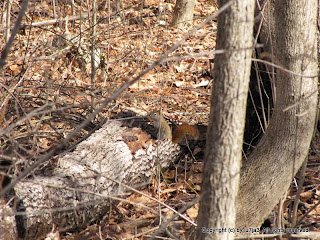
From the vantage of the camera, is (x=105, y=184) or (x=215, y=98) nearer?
(x=215, y=98)

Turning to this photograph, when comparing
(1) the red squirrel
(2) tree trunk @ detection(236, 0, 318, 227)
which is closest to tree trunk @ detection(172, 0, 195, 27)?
(1) the red squirrel

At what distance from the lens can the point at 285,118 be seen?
2943 mm

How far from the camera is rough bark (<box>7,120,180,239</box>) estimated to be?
3064 mm

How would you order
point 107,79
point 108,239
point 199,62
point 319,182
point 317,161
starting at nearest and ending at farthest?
point 108,239, point 319,182, point 317,161, point 107,79, point 199,62

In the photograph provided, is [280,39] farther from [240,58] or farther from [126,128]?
[126,128]

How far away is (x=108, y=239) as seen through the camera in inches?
132

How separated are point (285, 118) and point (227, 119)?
1194mm

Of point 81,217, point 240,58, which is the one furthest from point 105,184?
point 240,58

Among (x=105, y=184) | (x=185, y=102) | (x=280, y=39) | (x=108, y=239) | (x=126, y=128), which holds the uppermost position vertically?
(x=280, y=39)

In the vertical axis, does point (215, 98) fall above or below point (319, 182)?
above

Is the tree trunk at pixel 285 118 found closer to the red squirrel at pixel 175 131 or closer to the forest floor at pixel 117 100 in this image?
the forest floor at pixel 117 100

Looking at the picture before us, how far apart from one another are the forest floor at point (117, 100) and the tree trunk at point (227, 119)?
0.19 meters

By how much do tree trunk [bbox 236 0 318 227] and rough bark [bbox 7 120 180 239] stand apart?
31.1 inches

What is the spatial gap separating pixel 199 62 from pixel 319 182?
3.45 metres
